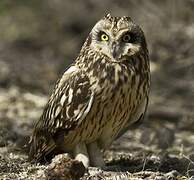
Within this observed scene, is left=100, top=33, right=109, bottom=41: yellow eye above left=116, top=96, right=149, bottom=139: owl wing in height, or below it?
above

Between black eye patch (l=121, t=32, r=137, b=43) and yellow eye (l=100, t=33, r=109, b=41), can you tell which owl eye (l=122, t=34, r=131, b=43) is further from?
yellow eye (l=100, t=33, r=109, b=41)

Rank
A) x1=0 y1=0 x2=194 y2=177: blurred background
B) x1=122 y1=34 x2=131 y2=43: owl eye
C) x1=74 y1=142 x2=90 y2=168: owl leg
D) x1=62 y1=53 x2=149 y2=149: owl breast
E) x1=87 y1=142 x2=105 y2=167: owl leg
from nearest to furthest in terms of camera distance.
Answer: x1=62 y1=53 x2=149 y2=149: owl breast
x1=122 y1=34 x2=131 y2=43: owl eye
x1=74 y1=142 x2=90 y2=168: owl leg
x1=87 y1=142 x2=105 y2=167: owl leg
x1=0 y1=0 x2=194 y2=177: blurred background

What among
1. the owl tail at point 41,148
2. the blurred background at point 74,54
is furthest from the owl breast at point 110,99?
the blurred background at point 74,54

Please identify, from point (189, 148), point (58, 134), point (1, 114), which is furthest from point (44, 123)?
point (1, 114)

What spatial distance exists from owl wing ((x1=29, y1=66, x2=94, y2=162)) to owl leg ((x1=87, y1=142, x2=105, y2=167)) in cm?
32

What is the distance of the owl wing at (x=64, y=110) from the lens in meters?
7.45

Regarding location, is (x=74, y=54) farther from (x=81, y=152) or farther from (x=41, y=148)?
(x=81, y=152)

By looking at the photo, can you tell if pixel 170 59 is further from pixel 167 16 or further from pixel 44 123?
pixel 44 123

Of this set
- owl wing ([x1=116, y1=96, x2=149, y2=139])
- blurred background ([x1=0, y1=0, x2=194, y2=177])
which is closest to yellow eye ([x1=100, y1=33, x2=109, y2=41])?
owl wing ([x1=116, y1=96, x2=149, y2=139])

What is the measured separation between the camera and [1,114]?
1095 centimetres

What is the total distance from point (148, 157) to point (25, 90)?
4358mm

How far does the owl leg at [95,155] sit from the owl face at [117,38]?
83cm

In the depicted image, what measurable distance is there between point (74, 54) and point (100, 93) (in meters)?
8.65

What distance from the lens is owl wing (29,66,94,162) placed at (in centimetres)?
745
